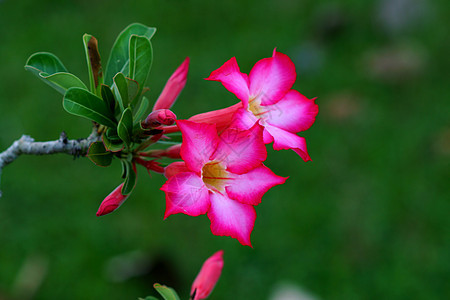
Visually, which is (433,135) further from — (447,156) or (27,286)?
(27,286)

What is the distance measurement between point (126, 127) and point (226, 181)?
168 millimetres

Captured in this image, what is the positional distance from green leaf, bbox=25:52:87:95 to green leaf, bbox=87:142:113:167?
4.3 inches

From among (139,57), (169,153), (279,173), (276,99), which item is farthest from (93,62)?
(279,173)

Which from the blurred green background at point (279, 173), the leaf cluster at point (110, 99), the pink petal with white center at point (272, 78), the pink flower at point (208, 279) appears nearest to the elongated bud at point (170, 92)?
the leaf cluster at point (110, 99)

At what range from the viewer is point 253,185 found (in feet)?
2.16

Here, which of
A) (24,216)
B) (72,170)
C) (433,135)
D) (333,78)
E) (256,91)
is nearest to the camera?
(256,91)

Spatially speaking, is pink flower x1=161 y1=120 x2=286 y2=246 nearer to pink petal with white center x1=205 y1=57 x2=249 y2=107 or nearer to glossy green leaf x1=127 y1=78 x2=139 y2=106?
pink petal with white center x1=205 y1=57 x2=249 y2=107

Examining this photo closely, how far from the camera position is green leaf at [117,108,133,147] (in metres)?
0.70

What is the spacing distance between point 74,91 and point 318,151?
2220mm

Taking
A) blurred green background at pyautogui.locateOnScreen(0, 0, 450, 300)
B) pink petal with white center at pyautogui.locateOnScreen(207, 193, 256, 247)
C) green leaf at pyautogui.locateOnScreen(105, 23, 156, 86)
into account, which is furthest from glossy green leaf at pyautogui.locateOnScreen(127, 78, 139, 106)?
blurred green background at pyautogui.locateOnScreen(0, 0, 450, 300)

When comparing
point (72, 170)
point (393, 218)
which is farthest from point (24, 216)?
point (393, 218)

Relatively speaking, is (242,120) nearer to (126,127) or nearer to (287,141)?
(287,141)

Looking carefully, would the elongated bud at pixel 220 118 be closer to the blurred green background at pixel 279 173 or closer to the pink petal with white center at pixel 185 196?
the pink petal with white center at pixel 185 196

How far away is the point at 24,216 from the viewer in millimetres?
2436
